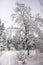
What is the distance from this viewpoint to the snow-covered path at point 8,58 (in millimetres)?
1374

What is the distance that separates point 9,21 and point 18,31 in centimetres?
19

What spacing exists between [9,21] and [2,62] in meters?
0.55

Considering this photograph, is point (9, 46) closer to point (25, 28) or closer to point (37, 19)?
point (25, 28)

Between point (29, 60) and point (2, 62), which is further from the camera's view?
point (29, 60)

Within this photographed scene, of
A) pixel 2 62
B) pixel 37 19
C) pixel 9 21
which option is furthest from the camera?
pixel 37 19

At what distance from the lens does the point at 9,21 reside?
1472 mm

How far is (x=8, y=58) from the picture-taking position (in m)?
1.39

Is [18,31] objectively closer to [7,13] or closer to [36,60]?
[7,13]

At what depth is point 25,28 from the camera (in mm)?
1550

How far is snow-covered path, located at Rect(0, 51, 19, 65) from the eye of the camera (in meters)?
1.37

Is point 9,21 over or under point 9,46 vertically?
over

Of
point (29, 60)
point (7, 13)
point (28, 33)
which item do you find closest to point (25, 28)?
point (28, 33)

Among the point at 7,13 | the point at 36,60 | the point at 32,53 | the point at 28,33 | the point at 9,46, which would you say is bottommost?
the point at 36,60

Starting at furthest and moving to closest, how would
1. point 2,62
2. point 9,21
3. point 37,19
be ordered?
point 37,19 < point 9,21 < point 2,62
